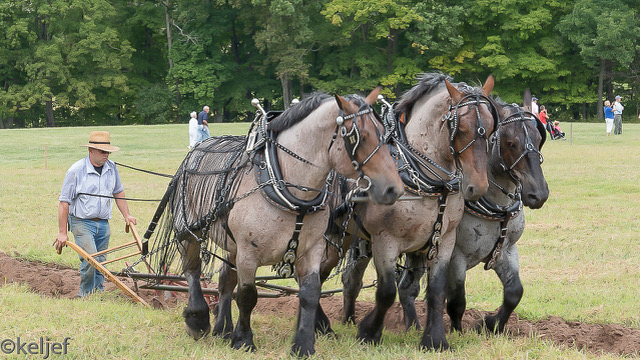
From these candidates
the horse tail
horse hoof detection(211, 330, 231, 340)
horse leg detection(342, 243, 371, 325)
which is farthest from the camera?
the horse tail

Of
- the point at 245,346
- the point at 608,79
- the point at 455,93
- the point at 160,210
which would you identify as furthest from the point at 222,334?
the point at 608,79

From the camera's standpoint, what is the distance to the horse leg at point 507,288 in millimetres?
6074

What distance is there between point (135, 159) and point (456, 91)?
19611 mm

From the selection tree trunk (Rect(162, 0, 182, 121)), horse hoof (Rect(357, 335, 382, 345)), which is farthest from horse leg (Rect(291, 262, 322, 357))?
tree trunk (Rect(162, 0, 182, 121))

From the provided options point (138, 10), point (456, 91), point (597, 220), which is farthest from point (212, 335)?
point (138, 10)

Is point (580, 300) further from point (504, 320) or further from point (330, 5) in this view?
point (330, 5)

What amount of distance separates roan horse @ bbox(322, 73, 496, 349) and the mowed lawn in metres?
0.40

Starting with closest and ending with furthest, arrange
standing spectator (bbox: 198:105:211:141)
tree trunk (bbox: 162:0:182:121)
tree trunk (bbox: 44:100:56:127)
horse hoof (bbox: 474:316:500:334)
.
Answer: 1. horse hoof (bbox: 474:316:500:334)
2. standing spectator (bbox: 198:105:211:141)
3. tree trunk (bbox: 44:100:56:127)
4. tree trunk (bbox: 162:0:182:121)

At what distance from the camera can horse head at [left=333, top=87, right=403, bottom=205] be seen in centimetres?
480

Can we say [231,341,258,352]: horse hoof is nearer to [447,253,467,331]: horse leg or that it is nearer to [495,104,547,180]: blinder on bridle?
[447,253,467,331]: horse leg

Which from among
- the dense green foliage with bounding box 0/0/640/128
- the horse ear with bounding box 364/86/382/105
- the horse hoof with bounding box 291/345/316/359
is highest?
the dense green foliage with bounding box 0/0/640/128

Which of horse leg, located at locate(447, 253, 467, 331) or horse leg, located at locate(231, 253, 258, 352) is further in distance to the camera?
horse leg, located at locate(447, 253, 467, 331)

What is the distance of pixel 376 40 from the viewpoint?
44844 mm

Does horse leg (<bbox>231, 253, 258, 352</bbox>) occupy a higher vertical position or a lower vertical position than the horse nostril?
lower
